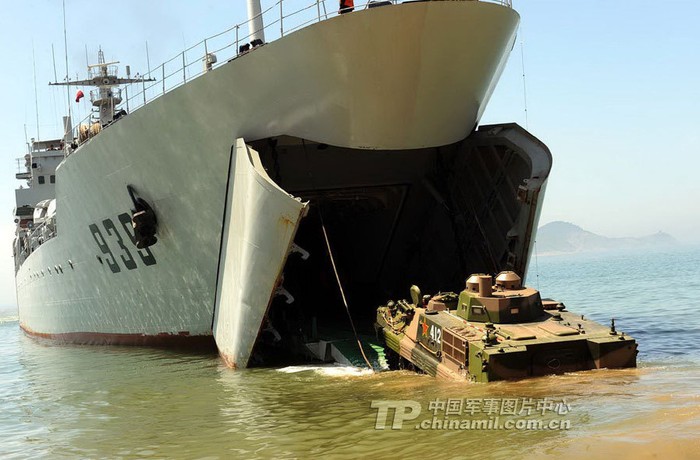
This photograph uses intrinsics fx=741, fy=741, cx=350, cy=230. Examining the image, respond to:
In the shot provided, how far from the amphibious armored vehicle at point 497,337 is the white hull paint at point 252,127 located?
2711 mm

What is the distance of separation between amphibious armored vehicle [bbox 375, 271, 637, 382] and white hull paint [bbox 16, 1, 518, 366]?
2.71 meters

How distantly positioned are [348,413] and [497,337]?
2.79 m

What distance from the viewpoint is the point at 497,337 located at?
11328mm

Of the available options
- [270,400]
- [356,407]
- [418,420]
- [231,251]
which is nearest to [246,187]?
[231,251]

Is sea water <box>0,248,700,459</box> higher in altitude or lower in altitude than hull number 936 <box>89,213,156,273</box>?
lower

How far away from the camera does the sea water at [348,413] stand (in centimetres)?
Result: 792

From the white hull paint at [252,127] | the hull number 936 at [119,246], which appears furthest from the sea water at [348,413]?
the hull number 936 at [119,246]

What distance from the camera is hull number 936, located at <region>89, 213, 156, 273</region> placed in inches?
669

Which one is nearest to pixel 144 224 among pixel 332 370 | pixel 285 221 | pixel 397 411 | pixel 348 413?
pixel 285 221

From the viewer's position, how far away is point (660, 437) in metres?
7.43

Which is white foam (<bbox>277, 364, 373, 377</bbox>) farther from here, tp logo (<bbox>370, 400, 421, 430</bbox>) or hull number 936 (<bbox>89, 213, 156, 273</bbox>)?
hull number 936 (<bbox>89, 213, 156, 273</bbox>)

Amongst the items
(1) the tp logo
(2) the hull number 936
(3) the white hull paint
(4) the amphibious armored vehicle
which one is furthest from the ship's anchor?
(1) the tp logo

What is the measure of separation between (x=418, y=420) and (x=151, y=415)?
4348 mm

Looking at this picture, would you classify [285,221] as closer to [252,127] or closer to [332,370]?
[252,127]
